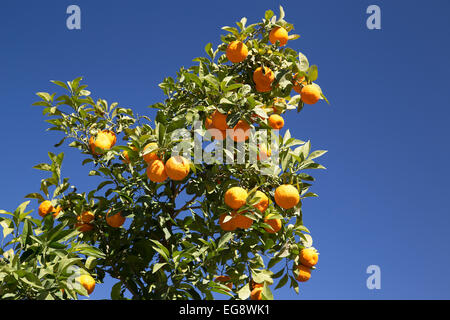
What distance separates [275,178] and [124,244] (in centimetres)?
126

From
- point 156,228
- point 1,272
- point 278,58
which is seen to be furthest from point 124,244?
point 278,58

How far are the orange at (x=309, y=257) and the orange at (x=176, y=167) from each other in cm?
114

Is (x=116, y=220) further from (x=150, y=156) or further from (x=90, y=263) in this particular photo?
(x=150, y=156)

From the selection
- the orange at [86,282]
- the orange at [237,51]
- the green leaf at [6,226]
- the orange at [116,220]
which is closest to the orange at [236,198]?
the orange at [116,220]

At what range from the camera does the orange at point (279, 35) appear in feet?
11.7

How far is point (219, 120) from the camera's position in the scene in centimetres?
304

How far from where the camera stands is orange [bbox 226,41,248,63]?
336 centimetres

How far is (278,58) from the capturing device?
3.52 meters

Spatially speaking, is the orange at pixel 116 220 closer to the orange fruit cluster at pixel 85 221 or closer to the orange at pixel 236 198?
the orange fruit cluster at pixel 85 221

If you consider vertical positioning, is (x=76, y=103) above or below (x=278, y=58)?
below

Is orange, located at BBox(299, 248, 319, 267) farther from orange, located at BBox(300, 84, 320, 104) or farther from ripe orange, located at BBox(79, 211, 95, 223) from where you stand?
ripe orange, located at BBox(79, 211, 95, 223)

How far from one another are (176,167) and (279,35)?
1.60m

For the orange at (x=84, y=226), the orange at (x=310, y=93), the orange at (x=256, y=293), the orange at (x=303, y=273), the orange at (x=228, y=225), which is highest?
the orange at (x=310, y=93)
